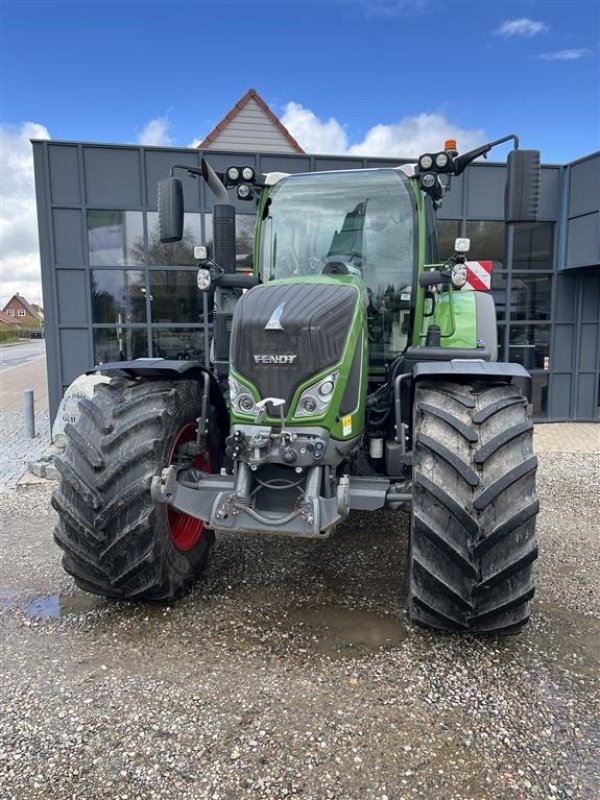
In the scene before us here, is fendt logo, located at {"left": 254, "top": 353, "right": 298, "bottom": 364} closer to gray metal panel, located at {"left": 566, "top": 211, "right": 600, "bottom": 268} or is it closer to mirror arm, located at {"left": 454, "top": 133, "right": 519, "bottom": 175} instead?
mirror arm, located at {"left": 454, "top": 133, "right": 519, "bottom": 175}

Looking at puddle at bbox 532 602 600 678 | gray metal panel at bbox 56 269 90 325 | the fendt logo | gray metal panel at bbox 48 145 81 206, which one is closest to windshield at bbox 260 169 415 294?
the fendt logo

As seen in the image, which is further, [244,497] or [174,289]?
[174,289]

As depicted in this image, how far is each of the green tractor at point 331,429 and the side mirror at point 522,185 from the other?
0.04 ft

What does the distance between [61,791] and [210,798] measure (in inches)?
21.4

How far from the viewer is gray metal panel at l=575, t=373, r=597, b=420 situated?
32.6ft

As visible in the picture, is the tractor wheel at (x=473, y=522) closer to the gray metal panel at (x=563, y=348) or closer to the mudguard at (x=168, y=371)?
the mudguard at (x=168, y=371)

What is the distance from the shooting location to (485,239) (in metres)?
9.62

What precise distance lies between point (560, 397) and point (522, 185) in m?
7.27

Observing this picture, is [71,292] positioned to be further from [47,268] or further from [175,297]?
[175,297]

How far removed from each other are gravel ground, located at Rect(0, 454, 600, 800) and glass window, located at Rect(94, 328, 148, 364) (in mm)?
5331

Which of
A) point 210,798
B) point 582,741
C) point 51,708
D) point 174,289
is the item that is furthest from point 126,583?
point 174,289

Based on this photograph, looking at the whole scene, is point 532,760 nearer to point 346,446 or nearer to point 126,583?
point 346,446

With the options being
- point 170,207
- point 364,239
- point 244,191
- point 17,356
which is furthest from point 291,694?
point 17,356

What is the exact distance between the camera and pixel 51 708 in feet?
8.70
